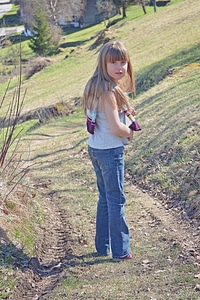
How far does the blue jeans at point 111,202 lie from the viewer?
5418 mm

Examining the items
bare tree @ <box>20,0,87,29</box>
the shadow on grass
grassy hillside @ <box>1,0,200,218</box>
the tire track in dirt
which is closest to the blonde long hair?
the tire track in dirt

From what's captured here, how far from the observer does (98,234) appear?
5934 mm

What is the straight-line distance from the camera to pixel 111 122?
5289 millimetres

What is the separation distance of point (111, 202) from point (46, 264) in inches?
41.5

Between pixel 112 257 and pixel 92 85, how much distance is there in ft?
5.86

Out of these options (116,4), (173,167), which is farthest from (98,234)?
(116,4)

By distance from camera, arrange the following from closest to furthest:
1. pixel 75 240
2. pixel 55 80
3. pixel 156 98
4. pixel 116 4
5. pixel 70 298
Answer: pixel 70 298, pixel 75 240, pixel 156 98, pixel 55 80, pixel 116 4

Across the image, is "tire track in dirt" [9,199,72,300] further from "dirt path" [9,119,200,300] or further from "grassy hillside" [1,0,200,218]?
"grassy hillside" [1,0,200,218]

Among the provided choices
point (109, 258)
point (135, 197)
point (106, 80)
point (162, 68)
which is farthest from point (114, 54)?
point (162, 68)

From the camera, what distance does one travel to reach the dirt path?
A: 497 cm

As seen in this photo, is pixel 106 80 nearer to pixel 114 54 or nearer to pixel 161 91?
pixel 114 54

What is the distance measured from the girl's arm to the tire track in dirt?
60.1 inches

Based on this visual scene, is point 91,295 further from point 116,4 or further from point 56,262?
point 116,4

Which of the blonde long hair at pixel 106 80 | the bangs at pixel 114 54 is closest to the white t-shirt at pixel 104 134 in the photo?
the blonde long hair at pixel 106 80
